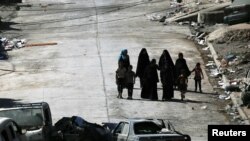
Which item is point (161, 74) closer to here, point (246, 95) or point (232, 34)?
point (246, 95)

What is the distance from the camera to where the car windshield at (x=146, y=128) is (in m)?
17.8

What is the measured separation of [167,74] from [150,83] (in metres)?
0.69

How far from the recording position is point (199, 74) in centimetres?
2809

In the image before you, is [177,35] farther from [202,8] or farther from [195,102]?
[195,102]

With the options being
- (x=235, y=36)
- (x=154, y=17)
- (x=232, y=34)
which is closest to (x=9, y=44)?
(x=154, y=17)

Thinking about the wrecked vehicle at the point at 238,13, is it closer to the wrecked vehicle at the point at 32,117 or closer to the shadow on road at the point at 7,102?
the shadow on road at the point at 7,102

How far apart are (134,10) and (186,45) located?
Answer: 13.6 m

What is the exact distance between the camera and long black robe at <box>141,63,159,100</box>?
26.5 metres

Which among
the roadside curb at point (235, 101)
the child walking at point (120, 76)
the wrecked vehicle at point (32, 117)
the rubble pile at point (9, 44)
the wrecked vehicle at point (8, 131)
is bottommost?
the roadside curb at point (235, 101)

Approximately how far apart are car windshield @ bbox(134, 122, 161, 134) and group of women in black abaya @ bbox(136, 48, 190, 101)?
8.37 meters

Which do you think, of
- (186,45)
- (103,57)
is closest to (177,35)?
(186,45)

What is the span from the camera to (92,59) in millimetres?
36625

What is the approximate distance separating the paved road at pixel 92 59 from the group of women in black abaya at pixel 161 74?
39 centimetres

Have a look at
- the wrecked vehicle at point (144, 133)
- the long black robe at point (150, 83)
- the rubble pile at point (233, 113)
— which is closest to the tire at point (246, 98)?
the rubble pile at point (233, 113)
